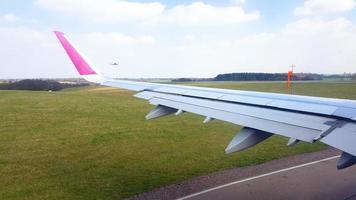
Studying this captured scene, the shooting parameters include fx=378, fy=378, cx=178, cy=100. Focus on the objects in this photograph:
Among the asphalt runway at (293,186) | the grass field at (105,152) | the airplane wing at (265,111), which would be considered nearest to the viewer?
the airplane wing at (265,111)

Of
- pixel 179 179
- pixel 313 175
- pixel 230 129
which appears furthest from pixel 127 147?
pixel 313 175

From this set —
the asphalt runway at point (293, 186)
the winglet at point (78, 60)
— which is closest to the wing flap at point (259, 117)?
the winglet at point (78, 60)

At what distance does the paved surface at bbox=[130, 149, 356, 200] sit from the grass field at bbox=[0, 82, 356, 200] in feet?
2.13

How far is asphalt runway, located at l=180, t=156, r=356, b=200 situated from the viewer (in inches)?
351

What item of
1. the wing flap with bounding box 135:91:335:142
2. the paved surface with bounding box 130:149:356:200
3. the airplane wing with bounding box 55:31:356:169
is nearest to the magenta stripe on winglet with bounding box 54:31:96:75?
the airplane wing with bounding box 55:31:356:169

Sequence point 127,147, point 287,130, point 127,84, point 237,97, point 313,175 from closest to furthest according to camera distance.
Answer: point 287,130 → point 237,97 → point 127,84 → point 313,175 → point 127,147

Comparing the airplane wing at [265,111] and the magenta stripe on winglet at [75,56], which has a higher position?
the magenta stripe on winglet at [75,56]

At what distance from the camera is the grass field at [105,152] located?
10.2m

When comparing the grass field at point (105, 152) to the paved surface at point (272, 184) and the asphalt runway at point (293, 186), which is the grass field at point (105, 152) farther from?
the asphalt runway at point (293, 186)

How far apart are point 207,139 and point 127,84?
7270mm

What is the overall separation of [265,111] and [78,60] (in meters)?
4.44

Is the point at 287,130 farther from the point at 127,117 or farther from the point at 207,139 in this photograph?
the point at 127,117

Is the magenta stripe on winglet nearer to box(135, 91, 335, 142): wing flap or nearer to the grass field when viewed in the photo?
box(135, 91, 335, 142): wing flap

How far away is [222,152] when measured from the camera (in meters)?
13.7
